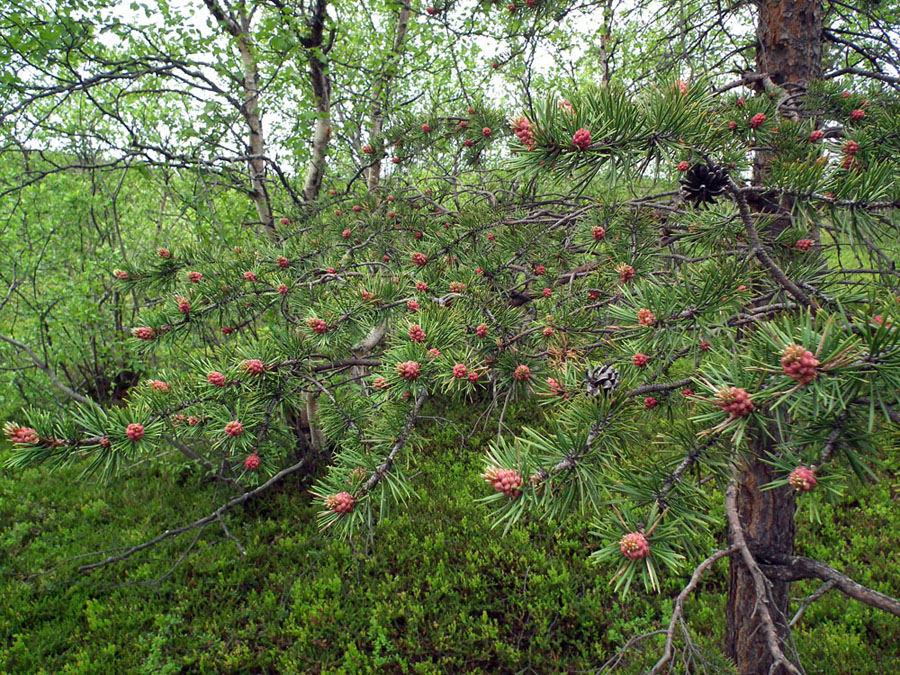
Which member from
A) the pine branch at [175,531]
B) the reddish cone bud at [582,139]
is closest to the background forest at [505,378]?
the reddish cone bud at [582,139]

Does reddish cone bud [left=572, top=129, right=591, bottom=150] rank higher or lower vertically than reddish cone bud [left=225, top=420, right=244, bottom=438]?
higher

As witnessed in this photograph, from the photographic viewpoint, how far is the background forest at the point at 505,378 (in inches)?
38.9

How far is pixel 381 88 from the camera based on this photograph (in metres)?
4.01

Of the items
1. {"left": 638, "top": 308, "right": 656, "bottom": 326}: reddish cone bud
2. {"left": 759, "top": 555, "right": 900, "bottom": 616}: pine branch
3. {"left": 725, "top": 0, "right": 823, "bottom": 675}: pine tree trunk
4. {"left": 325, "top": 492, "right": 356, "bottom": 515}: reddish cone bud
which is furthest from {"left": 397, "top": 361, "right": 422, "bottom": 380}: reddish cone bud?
{"left": 759, "top": 555, "right": 900, "bottom": 616}: pine branch

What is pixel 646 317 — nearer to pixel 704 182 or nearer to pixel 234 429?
pixel 704 182

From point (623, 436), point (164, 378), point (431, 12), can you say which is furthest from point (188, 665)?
point (431, 12)

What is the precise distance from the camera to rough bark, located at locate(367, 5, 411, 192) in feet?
11.7

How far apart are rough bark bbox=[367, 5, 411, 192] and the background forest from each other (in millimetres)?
43

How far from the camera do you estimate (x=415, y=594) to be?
369 cm

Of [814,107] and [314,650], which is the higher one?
[814,107]

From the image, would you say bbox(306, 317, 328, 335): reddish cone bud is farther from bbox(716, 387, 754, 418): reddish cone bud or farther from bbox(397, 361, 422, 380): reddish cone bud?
bbox(716, 387, 754, 418): reddish cone bud

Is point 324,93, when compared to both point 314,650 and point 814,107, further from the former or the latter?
point 314,650

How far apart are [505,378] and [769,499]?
137 centimetres

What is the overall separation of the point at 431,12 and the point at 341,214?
150cm
